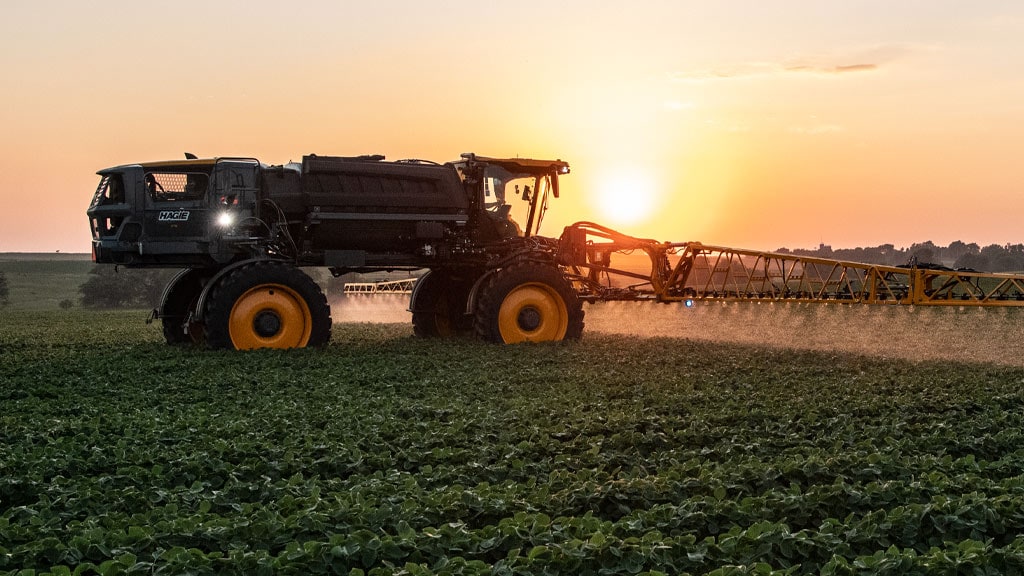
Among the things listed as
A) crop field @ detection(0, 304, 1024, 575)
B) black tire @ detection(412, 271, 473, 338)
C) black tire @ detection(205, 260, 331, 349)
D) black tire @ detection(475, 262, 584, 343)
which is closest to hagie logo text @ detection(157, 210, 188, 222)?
black tire @ detection(205, 260, 331, 349)

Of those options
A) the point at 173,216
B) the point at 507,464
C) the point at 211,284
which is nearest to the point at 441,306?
the point at 211,284

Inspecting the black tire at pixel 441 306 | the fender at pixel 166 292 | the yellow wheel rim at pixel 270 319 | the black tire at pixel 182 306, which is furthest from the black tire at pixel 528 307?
the fender at pixel 166 292

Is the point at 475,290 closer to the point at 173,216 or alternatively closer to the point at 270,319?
the point at 270,319

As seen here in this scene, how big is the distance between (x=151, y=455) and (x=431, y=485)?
8.60 ft

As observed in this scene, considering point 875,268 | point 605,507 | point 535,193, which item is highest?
point 535,193

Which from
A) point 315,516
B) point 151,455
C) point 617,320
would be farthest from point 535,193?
point 315,516

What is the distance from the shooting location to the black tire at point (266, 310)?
1667 centimetres

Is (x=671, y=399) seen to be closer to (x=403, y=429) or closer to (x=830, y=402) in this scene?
(x=830, y=402)

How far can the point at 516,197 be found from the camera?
19.5 metres

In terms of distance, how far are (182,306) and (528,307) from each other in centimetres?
641

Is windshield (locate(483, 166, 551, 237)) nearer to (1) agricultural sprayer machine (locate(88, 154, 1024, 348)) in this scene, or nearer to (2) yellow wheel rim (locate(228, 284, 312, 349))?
(1) agricultural sprayer machine (locate(88, 154, 1024, 348))

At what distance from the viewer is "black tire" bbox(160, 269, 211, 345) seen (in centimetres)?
1825

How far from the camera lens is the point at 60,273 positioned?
79.9 m

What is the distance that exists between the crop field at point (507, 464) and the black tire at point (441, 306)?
11.5 ft
